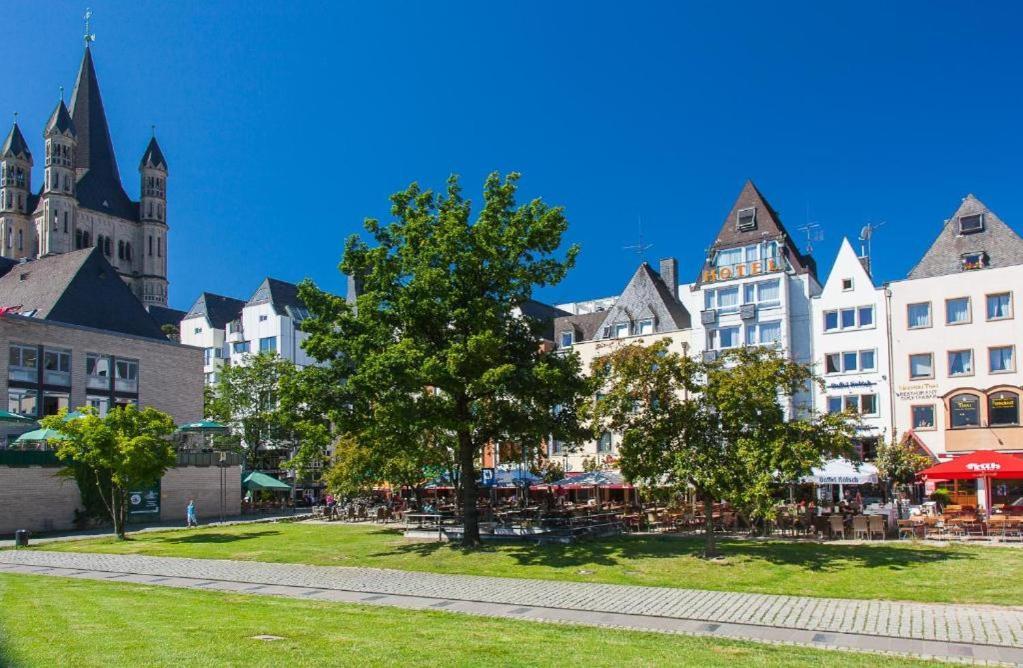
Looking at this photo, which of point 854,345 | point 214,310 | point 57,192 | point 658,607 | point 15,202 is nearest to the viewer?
point 658,607

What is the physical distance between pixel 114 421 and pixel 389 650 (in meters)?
27.9

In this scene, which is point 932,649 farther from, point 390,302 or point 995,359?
point 995,359

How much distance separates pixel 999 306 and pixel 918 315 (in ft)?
12.6

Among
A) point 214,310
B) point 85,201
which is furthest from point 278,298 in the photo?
point 85,201

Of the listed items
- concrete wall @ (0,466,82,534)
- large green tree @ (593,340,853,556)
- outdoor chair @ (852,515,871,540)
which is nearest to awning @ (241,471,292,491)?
concrete wall @ (0,466,82,534)

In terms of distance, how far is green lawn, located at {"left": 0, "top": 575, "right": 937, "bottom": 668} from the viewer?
12703 mm

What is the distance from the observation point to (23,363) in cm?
4978

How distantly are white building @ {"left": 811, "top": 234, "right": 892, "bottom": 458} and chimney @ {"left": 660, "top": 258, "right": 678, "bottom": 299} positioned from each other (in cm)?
1335

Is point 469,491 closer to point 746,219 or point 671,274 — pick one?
point 746,219

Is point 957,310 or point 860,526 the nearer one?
point 860,526

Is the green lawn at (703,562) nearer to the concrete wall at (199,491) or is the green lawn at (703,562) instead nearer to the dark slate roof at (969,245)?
the concrete wall at (199,491)

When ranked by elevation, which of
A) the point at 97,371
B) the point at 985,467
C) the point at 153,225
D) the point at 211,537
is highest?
the point at 153,225

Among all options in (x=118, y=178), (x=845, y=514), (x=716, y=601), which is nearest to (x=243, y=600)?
(x=716, y=601)

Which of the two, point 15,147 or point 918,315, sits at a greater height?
point 15,147
